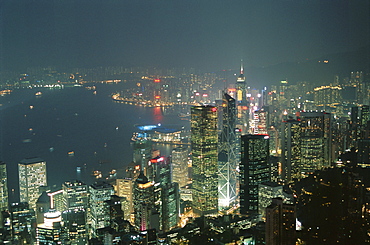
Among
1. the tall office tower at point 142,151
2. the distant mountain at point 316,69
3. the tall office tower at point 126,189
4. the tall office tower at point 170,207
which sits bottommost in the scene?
the tall office tower at point 170,207

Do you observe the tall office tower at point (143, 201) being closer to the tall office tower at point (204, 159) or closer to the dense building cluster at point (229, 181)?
the dense building cluster at point (229, 181)

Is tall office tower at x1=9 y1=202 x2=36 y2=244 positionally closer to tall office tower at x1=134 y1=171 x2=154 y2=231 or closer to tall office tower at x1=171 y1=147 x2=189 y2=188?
tall office tower at x1=134 y1=171 x2=154 y2=231

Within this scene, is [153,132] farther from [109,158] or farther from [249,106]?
[249,106]

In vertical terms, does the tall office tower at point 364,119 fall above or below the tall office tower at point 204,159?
above

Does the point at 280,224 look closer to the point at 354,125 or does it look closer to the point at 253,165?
the point at 253,165

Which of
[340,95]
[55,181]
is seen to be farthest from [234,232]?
[340,95]

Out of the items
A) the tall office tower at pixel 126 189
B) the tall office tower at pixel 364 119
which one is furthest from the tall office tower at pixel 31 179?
the tall office tower at pixel 364 119

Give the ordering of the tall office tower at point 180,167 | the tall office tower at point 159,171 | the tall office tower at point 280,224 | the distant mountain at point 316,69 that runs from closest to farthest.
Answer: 1. the tall office tower at point 280,224
2. the distant mountain at point 316,69
3. the tall office tower at point 159,171
4. the tall office tower at point 180,167
